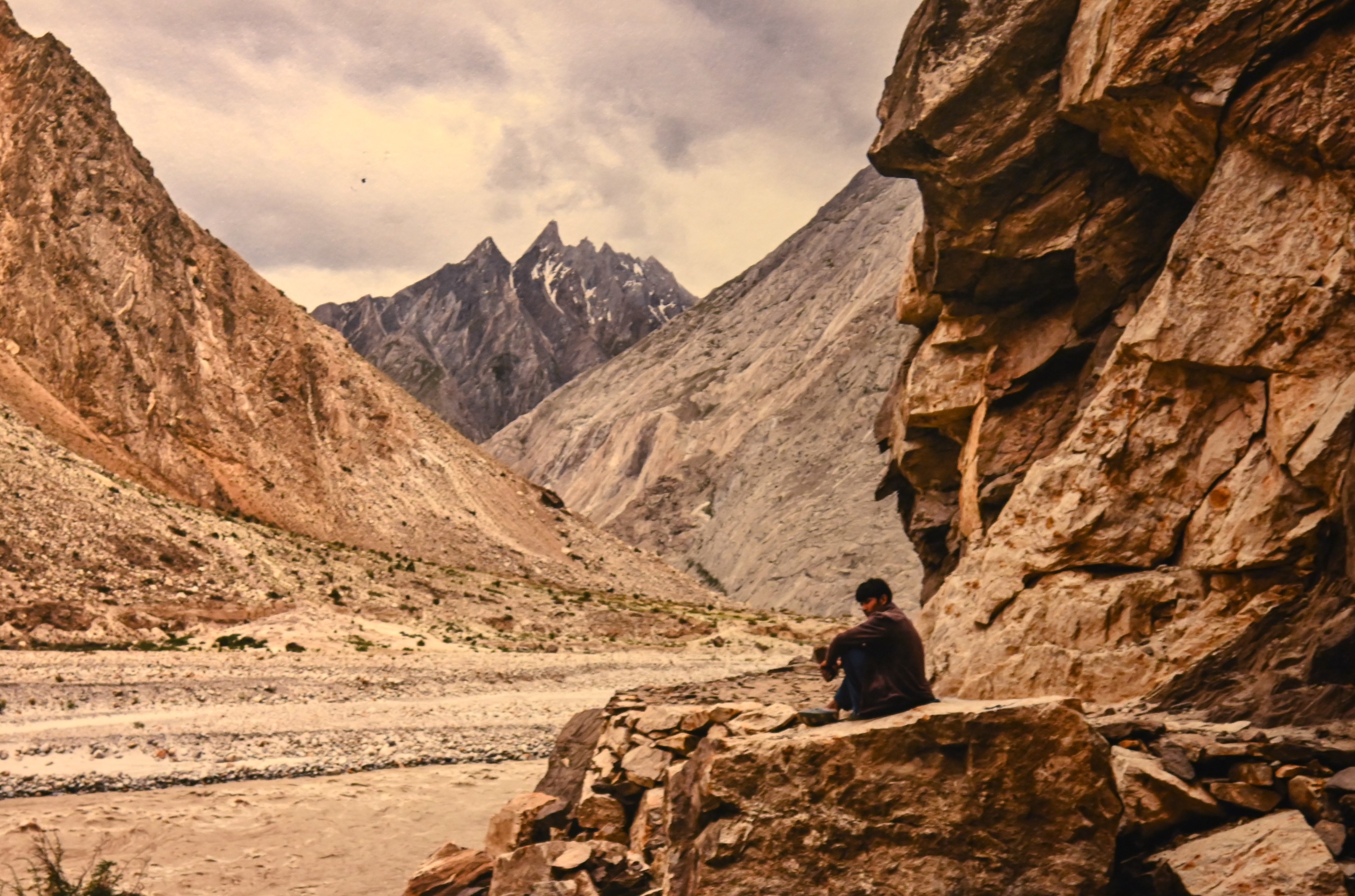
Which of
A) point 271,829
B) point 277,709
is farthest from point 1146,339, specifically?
point 277,709

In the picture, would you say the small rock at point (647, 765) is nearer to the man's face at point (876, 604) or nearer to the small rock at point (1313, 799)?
the man's face at point (876, 604)

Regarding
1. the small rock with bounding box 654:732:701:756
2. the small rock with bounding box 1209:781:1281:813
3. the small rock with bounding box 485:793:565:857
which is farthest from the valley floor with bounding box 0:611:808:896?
the small rock with bounding box 1209:781:1281:813

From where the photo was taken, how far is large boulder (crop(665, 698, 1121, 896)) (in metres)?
7.03

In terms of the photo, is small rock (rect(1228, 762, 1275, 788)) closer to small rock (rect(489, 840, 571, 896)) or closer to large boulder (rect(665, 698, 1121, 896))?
large boulder (rect(665, 698, 1121, 896))

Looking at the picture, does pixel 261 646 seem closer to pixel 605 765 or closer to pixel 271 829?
pixel 271 829

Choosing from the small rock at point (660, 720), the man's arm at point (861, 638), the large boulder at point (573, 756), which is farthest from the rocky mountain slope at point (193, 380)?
the man's arm at point (861, 638)

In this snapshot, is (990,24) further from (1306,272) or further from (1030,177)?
(1306,272)

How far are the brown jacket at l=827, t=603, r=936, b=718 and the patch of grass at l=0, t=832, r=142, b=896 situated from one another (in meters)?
8.29

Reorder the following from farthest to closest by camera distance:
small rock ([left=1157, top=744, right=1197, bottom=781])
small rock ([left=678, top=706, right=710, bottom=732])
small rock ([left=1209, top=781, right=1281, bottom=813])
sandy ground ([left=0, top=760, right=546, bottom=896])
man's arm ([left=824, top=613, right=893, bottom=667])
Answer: sandy ground ([left=0, top=760, right=546, bottom=896]), small rock ([left=678, top=706, right=710, bottom=732]), man's arm ([left=824, top=613, right=893, bottom=667]), small rock ([left=1157, top=744, right=1197, bottom=781]), small rock ([left=1209, top=781, right=1281, bottom=813])

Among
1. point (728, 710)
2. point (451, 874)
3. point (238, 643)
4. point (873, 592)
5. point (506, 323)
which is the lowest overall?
point (451, 874)

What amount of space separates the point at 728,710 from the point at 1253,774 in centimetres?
465

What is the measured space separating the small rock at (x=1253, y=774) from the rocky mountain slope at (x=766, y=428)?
44.2 metres

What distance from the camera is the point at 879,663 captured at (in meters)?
8.01

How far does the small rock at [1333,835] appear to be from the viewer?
6.48 meters
